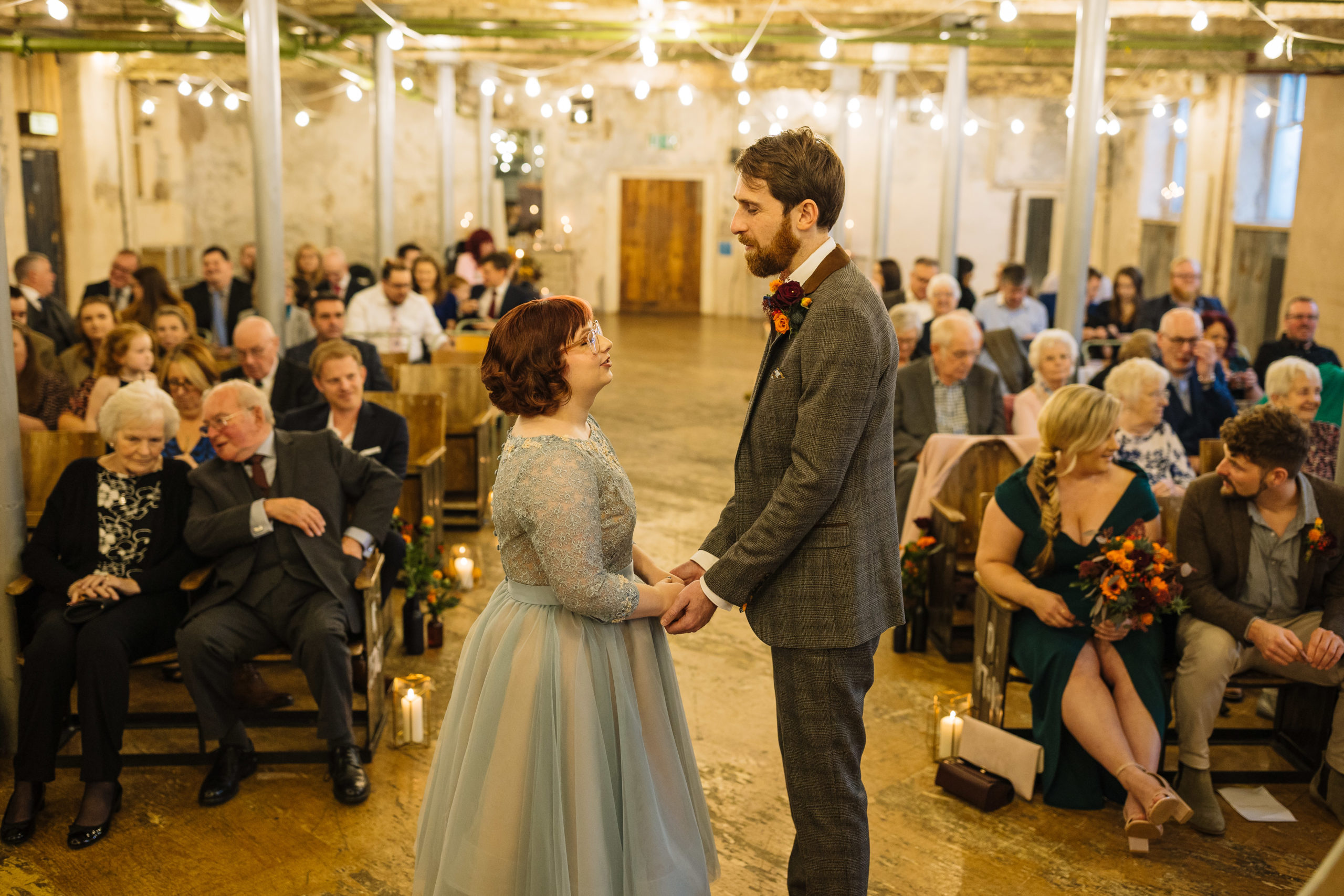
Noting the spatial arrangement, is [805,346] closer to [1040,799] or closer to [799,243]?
[799,243]

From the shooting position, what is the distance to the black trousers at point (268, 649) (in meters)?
3.49

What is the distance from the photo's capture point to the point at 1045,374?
577 cm

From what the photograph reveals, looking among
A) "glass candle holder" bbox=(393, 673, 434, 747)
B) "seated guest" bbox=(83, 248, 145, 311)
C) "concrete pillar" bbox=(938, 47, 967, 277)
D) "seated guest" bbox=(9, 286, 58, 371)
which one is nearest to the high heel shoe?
"glass candle holder" bbox=(393, 673, 434, 747)

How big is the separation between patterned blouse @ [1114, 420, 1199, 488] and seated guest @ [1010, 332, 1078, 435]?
0.76 metres

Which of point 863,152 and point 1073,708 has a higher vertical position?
point 863,152

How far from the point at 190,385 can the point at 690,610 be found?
3.18 meters

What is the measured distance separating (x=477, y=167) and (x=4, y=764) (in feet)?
50.9

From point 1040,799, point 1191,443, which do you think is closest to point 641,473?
point 1191,443

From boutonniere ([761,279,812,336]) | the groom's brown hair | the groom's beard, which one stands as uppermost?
the groom's brown hair

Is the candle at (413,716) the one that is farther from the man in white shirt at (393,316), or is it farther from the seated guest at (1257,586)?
the man in white shirt at (393,316)

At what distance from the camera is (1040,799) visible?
360cm

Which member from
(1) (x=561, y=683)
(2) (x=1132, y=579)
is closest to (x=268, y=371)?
(1) (x=561, y=683)

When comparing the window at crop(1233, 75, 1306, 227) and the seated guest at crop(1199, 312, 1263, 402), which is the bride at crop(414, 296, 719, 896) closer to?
the seated guest at crop(1199, 312, 1263, 402)

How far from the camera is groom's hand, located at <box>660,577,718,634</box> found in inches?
96.3
